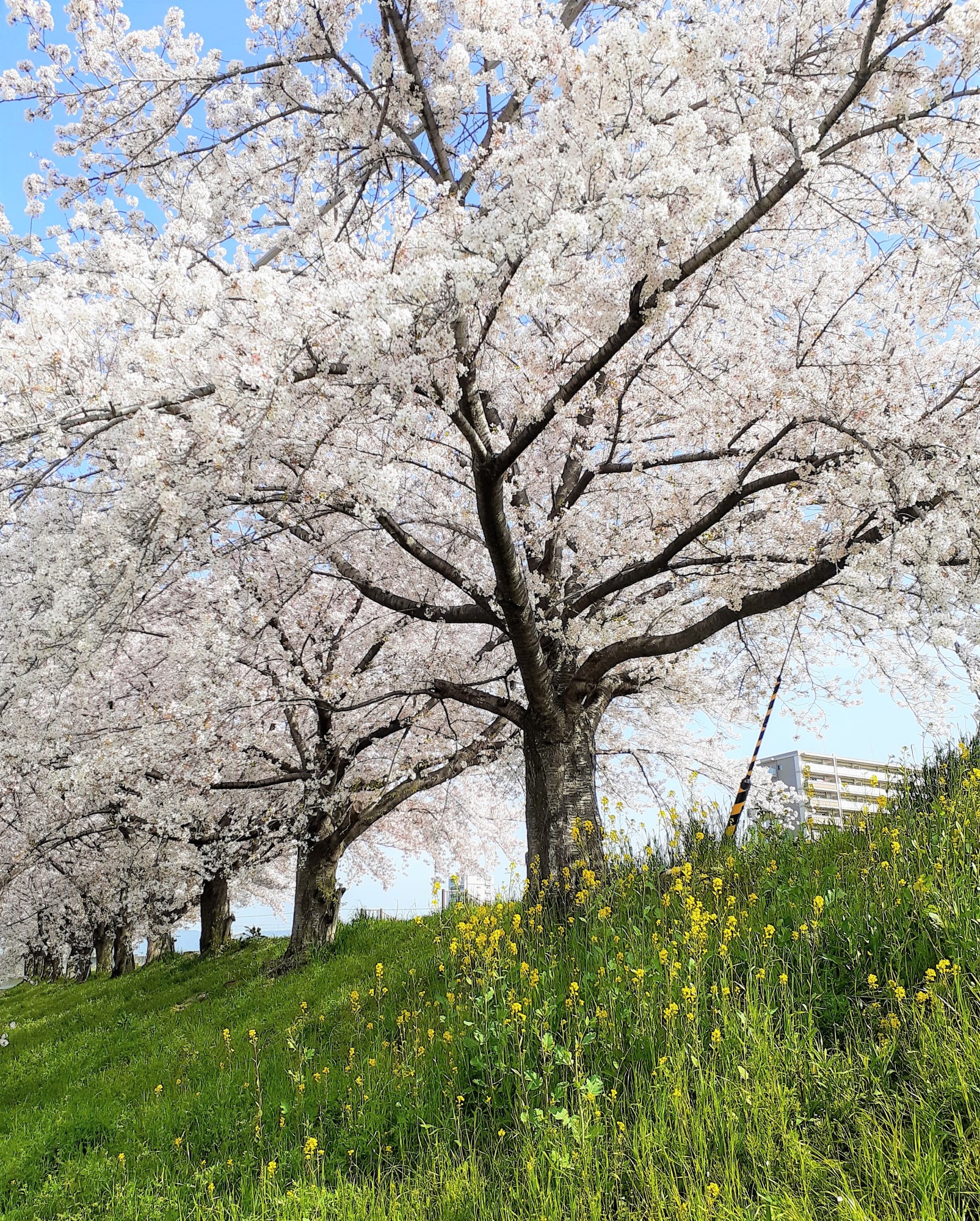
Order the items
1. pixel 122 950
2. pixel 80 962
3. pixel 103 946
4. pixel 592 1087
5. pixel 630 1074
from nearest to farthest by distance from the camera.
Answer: pixel 592 1087 → pixel 630 1074 → pixel 122 950 → pixel 103 946 → pixel 80 962

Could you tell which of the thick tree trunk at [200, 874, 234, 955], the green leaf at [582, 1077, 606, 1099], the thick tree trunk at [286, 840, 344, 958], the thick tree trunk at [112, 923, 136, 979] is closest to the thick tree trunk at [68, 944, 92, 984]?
the thick tree trunk at [112, 923, 136, 979]

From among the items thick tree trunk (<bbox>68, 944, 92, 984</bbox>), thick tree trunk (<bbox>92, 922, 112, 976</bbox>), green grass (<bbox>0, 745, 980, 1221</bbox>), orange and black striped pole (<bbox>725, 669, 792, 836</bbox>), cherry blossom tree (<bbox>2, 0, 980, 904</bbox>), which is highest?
cherry blossom tree (<bbox>2, 0, 980, 904</bbox>)

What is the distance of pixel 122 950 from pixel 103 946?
13.6 feet

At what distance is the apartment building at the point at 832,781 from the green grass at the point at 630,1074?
443 mm

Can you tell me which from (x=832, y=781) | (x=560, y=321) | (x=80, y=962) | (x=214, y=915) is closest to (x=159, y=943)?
(x=214, y=915)

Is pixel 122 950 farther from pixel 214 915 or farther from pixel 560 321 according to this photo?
pixel 560 321

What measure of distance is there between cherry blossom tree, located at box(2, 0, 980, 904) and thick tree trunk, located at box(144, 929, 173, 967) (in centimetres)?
1748

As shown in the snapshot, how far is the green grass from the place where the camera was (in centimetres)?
321

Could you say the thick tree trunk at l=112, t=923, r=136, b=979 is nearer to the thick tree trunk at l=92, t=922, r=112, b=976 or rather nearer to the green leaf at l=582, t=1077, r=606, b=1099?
the thick tree trunk at l=92, t=922, r=112, b=976

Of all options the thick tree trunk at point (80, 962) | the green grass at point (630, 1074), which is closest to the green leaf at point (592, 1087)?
the green grass at point (630, 1074)

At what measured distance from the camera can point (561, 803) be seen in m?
7.70

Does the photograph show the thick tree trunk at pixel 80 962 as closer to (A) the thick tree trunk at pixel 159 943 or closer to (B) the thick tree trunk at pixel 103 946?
(B) the thick tree trunk at pixel 103 946

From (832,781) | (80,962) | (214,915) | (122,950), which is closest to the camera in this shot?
(832,781)

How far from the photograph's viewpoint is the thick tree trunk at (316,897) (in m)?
10.9
